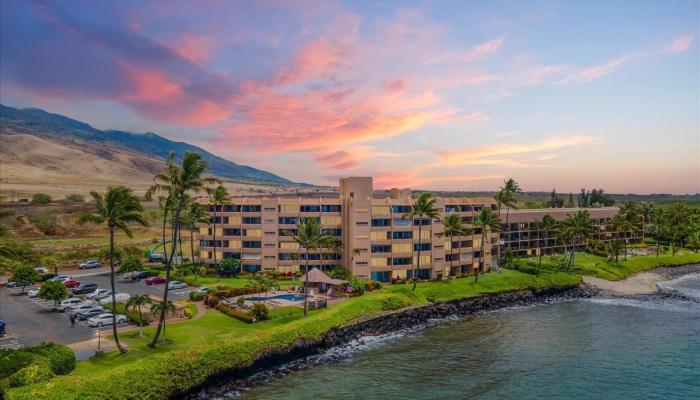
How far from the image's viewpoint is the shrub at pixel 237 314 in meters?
65.1

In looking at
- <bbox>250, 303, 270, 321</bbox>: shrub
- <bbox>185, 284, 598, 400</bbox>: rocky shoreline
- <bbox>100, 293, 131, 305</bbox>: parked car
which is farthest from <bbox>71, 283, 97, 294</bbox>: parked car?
<bbox>185, 284, 598, 400</bbox>: rocky shoreline

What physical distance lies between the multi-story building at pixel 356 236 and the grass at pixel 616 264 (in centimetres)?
2025

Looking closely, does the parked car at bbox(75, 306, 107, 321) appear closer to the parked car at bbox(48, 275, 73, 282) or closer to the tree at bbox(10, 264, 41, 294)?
the tree at bbox(10, 264, 41, 294)

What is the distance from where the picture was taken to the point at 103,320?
205 feet

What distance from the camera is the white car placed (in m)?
62.1

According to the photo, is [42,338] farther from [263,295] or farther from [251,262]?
[251,262]

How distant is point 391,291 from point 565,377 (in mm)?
35560

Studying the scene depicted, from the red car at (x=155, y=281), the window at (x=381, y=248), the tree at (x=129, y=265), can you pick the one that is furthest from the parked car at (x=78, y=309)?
the window at (x=381, y=248)

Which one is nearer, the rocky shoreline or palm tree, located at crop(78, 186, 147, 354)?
palm tree, located at crop(78, 186, 147, 354)

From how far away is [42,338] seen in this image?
5641 centimetres

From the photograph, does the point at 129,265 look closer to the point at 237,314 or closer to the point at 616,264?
the point at 237,314

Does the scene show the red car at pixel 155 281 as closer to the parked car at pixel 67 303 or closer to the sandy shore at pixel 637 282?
the parked car at pixel 67 303

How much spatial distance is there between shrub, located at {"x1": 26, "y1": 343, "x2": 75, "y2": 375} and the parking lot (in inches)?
365

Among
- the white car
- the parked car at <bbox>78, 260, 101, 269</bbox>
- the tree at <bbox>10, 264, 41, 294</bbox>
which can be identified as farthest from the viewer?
the parked car at <bbox>78, 260, 101, 269</bbox>
